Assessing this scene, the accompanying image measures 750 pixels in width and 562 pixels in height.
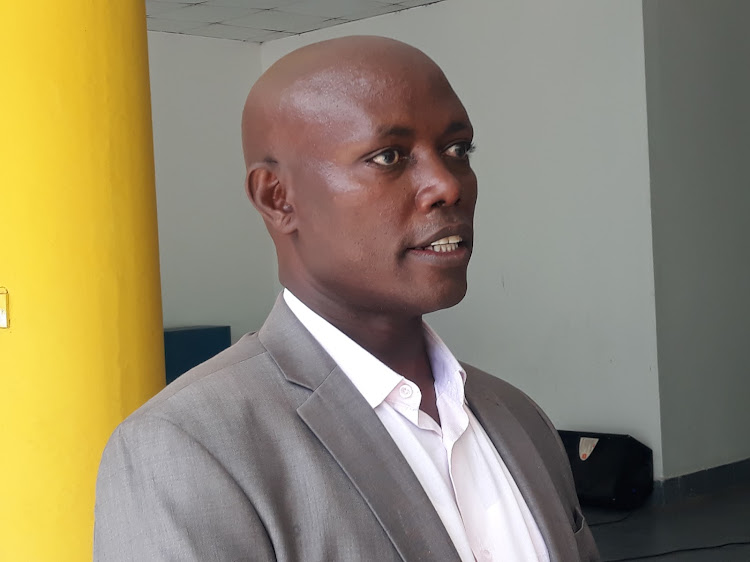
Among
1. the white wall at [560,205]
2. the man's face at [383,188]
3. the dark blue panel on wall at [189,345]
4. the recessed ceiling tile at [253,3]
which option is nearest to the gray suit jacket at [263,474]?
the man's face at [383,188]

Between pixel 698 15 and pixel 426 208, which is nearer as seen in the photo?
pixel 426 208

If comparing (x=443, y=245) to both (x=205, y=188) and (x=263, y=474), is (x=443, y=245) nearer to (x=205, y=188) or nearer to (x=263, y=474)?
(x=263, y=474)

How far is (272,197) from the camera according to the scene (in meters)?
1.34

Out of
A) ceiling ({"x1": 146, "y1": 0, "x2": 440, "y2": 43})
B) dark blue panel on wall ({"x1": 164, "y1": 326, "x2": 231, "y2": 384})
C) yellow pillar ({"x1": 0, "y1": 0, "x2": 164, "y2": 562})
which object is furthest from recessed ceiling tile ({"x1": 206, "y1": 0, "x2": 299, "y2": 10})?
yellow pillar ({"x1": 0, "y1": 0, "x2": 164, "y2": 562})

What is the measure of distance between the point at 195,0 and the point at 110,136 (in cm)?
448

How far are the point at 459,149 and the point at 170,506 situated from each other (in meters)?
0.55

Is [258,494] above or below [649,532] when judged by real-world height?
above

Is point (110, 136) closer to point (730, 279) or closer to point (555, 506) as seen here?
point (555, 506)

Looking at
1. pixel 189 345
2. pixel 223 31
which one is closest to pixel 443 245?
pixel 189 345

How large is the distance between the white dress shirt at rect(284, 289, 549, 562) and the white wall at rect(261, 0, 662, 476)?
495 centimetres

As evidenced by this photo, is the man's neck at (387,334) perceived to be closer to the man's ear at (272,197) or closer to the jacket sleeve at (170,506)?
the man's ear at (272,197)

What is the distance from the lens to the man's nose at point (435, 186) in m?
1.25

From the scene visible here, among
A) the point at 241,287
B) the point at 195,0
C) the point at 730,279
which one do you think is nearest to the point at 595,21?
the point at 730,279

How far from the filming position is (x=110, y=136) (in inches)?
106
